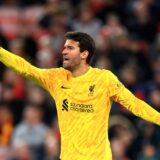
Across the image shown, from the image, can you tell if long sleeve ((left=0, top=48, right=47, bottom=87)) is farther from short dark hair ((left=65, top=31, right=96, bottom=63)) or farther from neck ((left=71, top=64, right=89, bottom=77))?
short dark hair ((left=65, top=31, right=96, bottom=63))

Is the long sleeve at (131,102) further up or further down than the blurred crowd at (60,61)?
further up

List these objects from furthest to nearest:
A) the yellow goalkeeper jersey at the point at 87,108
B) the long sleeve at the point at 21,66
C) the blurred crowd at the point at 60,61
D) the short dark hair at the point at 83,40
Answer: the blurred crowd at the point at 60,61
the short dark hair at the point at 83,40
the yellow goalkeeper jersey at the point at 87,108
the long sleeve at the point at 21,66

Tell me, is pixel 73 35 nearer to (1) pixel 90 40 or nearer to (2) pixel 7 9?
(1) pixel 90 40

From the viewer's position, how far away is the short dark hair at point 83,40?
9.18 metres

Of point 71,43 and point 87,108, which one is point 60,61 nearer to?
point 71,43

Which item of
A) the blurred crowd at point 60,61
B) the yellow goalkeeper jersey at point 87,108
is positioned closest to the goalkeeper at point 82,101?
the yellow goalkeeper jersey at point 87,108

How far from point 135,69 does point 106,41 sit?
1116 mm

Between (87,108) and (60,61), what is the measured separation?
6129 millimetres

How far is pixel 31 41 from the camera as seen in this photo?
16453mm

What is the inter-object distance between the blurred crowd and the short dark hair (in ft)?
12.0

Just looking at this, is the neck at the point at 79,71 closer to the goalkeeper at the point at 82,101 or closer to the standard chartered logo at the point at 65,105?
the goalkeeper at the point at 82,101

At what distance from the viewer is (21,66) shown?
8.91 m

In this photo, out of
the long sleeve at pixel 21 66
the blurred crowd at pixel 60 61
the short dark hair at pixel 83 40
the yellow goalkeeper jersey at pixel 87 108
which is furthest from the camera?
the blurred crowd at pixel 60 61

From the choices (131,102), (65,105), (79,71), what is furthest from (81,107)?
(131,102)
